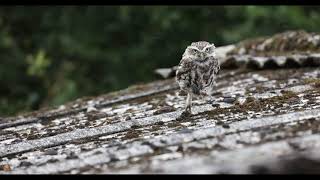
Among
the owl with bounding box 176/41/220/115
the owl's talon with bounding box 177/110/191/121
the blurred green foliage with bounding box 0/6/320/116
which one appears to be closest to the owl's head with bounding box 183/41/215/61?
the owl with bounding box 176/41/220/115

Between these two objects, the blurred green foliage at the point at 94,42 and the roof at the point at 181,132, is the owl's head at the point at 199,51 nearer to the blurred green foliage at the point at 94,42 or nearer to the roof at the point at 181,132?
the roof at the point at 181,132

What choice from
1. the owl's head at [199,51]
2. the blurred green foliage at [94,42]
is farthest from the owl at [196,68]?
the blurred green foliage at [94,42]

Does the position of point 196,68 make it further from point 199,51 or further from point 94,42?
point 94,42

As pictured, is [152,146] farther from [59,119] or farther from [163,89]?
[163,89]

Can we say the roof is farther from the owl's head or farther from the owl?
the owl's head

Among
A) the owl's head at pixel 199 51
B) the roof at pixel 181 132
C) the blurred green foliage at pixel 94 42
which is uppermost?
the blurred green foliage at pixel 94 42

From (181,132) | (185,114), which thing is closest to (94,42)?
(185,114)
